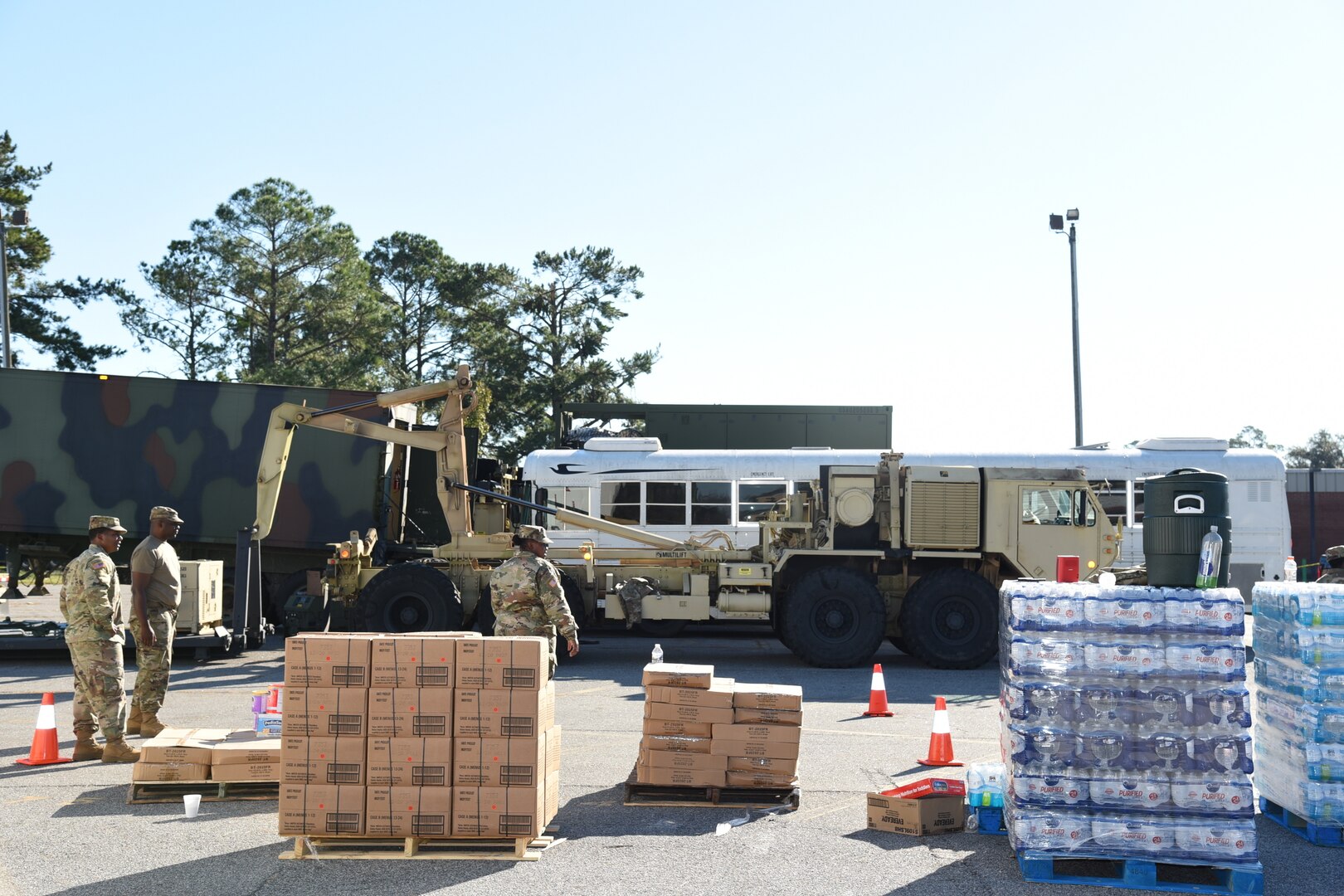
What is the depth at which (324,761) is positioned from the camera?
22.2ft

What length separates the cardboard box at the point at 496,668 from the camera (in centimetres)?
687

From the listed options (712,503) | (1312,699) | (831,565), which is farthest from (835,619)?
(1312,699)

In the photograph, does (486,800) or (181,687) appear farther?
(181,687)

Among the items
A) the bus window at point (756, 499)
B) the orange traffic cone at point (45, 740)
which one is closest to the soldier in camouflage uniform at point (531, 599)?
the orange traffic cone at point (45, 740)

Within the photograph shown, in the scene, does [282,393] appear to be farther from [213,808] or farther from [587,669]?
[213,808]

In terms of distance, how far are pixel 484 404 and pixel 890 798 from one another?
11026 mm

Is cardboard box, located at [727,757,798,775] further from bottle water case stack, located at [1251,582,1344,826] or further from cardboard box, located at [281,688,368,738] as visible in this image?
bottle water case stack, located at [1251,582,1344,826]

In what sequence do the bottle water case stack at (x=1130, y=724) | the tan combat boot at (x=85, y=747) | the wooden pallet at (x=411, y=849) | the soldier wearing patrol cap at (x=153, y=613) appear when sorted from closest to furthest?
the bottle water case stack at (x=1130, y=724) → the wooden pallet at (x=411, y=849) → the tan combat boot at (x=85, y=747) → the soldier wearing patrol cap at (x=153, y=613)

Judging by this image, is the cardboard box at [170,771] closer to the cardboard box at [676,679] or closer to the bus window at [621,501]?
the cardboard box at [676,679]

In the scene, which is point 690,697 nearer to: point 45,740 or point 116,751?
point 116,751

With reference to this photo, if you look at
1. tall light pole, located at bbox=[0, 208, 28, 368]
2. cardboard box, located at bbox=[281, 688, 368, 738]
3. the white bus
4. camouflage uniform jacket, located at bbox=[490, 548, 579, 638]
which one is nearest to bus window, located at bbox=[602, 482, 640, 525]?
the white bus

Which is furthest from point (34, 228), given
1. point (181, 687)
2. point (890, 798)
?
point (890, 798)

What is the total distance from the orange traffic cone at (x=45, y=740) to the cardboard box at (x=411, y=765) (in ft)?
11.8

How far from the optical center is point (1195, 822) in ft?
20.9
